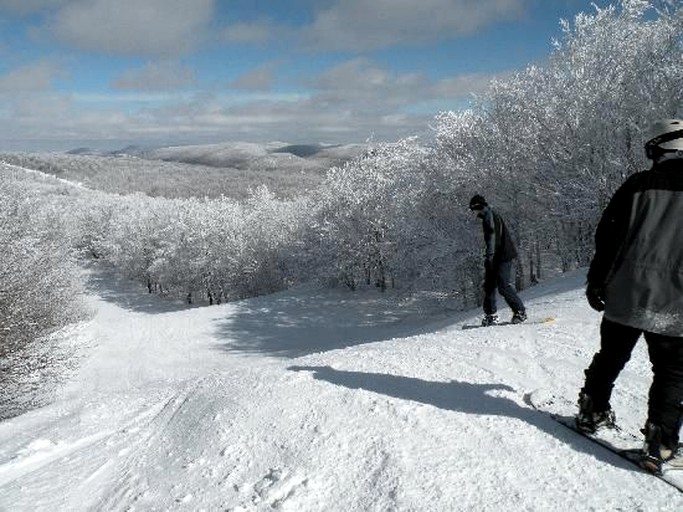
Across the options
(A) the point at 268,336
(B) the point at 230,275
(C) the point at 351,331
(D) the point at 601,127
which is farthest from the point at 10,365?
(B) the point at 230,275

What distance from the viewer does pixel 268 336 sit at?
24484 mm

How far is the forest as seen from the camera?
19.2 meters

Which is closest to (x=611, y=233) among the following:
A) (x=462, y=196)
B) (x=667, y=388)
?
(x=667, y=388)

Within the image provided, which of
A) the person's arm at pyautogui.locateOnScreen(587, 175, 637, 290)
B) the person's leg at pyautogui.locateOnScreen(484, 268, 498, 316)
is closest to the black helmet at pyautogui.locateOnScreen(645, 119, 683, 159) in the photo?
the person's arm at pyautogui.locateOnScreen(587, 175, 637, 290)

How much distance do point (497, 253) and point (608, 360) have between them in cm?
450

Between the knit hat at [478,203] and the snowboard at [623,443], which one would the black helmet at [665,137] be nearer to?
the snowboard at [623,443]

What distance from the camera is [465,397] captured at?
15.9 feet

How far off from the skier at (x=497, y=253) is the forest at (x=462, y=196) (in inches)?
503

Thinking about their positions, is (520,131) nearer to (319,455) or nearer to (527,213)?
(527,213)

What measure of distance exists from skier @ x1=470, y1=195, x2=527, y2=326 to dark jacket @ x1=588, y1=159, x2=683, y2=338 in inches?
173

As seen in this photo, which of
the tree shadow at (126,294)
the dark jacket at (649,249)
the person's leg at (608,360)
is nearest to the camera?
the dark jacket at (649,249)

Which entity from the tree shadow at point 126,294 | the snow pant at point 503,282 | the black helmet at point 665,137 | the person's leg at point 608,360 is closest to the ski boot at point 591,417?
the person's leg at point 608,360

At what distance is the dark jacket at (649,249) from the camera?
10.8 feet

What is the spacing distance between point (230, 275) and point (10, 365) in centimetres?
3308
